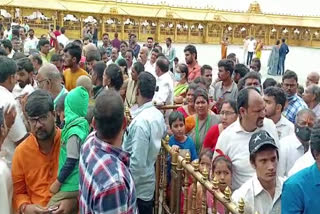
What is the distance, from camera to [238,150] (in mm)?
3943

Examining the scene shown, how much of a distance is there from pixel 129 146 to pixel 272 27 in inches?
1239

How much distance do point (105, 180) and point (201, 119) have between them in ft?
10.2

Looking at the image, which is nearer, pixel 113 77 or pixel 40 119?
pixel 40 119

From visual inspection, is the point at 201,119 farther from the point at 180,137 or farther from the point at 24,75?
the point at 24,75

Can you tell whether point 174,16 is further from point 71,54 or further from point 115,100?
point 115,100

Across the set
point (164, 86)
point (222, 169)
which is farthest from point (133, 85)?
point (222, 169)

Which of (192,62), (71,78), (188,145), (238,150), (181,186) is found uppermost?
(192,62)

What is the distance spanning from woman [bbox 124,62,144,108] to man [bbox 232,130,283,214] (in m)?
3.89

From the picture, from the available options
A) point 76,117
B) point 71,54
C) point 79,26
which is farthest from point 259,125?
point 79,26

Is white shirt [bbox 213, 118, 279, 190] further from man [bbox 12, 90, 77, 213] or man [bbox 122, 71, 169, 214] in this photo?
man [bbox 12, 90, 77, 213]

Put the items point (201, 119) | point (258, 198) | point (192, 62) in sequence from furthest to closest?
point (192, 62) < point (201, 119) < point (258, 198)

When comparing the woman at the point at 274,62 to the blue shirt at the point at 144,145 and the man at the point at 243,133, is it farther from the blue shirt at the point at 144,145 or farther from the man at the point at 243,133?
the blue shirt at the point at 144,145

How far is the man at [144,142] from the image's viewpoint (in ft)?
13.3

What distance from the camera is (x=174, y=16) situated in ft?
99.7
